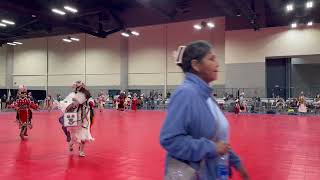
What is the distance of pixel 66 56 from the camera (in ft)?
137

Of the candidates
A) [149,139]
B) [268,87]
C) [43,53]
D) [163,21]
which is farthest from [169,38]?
[149,139]

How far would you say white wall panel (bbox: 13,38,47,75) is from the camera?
43.2 meters

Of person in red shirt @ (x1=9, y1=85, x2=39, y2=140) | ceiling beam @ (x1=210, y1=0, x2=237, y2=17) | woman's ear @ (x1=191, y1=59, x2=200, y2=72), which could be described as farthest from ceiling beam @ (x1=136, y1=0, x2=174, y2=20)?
woman's ear @ (x1=191, y1=59, x2=200, y2=72)

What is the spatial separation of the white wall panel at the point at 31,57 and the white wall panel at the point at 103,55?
638cm

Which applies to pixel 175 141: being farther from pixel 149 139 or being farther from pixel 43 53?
pixel 43 53

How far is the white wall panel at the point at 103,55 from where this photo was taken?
38.7 m

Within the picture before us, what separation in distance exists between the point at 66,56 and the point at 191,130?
136 feet

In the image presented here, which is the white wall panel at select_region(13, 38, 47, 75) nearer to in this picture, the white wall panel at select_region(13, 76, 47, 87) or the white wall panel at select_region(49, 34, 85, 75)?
the white wall panel at select_region(13, 76, 47, 87)

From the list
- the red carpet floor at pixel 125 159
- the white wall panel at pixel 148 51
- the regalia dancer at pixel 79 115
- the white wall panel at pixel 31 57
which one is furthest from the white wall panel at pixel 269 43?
the regalia dancer at pixel 79 115

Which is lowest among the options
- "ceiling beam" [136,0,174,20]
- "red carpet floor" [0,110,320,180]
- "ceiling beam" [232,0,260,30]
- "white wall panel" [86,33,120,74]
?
"red carpet floor" [0,110,320,180]

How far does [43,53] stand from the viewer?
4322cm

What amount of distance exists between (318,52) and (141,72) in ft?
54.4

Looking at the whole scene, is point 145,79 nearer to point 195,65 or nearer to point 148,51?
point 148,51

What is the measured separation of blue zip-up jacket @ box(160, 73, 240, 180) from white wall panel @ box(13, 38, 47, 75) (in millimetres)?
43118
